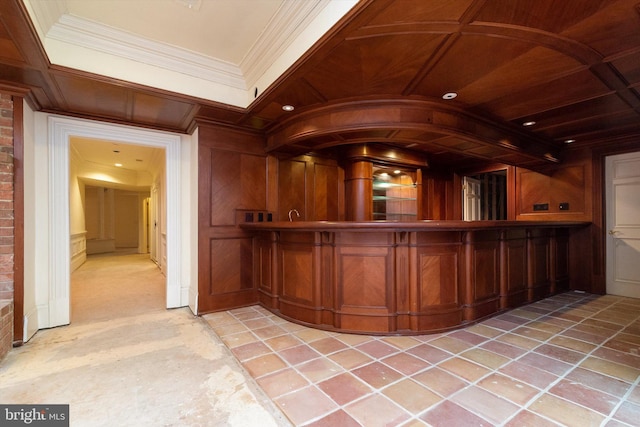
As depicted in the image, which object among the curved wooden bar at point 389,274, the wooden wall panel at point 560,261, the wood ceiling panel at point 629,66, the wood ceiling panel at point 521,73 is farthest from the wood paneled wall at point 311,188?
the wooden wall panel at point 560,261

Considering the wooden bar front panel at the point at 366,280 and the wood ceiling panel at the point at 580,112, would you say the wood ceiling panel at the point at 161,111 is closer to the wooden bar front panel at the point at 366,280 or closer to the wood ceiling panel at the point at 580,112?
the wooden bar front panel at the point at 366,280

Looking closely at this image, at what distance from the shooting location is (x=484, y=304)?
3104 millimetres

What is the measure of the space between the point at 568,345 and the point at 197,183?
4.09 m

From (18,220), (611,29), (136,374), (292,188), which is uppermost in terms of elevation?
(611,29)

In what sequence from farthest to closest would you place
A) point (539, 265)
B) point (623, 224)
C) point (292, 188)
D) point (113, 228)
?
point (113, 228)
point (623, 224)
point (292, 188)
point (539, 265)

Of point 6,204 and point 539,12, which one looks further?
point 6,204

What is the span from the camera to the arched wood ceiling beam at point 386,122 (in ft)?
9.49

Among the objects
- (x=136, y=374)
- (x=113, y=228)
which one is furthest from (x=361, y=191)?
(x=113, y=228)

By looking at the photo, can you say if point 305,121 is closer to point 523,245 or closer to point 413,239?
point 413,239

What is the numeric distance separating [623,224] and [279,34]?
5546 millimetres

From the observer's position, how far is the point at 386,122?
289 cm

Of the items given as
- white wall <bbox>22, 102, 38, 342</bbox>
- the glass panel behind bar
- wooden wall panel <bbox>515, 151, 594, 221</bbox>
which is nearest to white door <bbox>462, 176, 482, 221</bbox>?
wooden wall panel <bbox>515, 151, 594, 221</bbox>

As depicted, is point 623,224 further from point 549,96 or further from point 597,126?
point 549,96

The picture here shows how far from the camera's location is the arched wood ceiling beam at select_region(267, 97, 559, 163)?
289 cm
